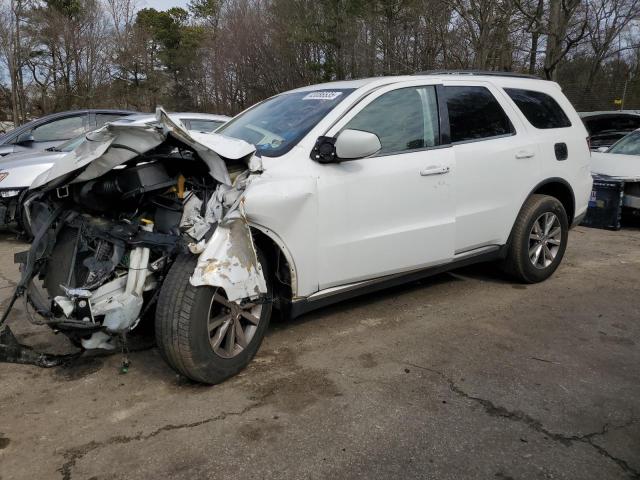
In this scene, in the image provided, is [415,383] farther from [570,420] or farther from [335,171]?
[335,171]

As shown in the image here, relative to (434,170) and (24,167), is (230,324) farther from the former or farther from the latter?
(24,167)

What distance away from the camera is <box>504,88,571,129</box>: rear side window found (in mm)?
5004

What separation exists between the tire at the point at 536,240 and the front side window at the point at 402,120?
4.33ft

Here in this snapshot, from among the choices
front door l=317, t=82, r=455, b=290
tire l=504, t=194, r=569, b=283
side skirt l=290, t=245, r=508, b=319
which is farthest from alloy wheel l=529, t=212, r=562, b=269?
front door l=317, t=82, r=455, b=290

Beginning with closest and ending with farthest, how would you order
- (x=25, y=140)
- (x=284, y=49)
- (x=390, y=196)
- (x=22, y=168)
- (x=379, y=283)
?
(x=390, y=196) → (x=379, y=283) → (x=22, y=168) → (x=25, y=140) → (x=284, y=49)

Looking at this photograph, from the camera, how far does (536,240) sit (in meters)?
5.15

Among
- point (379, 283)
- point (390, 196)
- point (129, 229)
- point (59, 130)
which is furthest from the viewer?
point (59, 130)

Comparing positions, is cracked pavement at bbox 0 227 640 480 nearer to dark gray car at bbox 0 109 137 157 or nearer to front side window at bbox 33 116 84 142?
dark gray car at bbox 0 109 137 157

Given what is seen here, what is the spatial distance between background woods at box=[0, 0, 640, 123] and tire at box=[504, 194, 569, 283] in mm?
8347

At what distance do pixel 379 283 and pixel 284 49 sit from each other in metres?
20.3

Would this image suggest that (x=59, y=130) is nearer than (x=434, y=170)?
No

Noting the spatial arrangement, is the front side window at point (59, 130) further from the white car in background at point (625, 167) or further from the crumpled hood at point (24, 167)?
the white car in background at point (625, 167)

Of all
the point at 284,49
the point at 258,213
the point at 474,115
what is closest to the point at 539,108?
the point at 474,115

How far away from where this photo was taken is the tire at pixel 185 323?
3.00 meters
